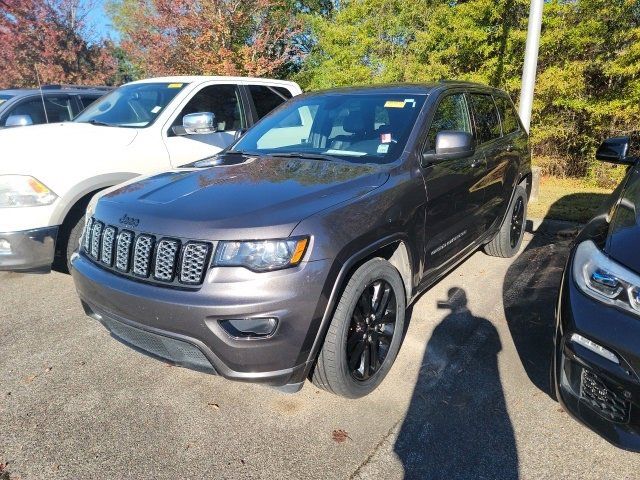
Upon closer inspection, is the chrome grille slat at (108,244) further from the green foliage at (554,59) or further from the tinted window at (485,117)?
the green foliage at (554,59)

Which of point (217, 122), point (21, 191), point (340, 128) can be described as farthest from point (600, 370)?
point (217, 122)

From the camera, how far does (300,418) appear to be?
2.58m

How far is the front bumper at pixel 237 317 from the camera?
2.12m

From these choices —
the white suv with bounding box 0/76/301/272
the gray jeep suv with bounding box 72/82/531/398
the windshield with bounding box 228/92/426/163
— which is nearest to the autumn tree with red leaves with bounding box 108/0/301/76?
the white suv with bounding box 0/76/301/272

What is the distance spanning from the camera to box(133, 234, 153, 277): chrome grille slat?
7.63ft

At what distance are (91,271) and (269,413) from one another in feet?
4.12

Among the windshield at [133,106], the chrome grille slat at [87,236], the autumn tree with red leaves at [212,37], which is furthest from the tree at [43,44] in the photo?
the chrome grille slat at [87,236]

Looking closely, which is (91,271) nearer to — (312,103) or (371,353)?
(371,353)

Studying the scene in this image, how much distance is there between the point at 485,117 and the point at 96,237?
131 inches

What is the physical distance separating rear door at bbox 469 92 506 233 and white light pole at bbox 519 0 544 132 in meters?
3.01

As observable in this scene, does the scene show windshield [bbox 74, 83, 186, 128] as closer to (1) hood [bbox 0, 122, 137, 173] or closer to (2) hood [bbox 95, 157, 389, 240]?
(1) hood [bbox 0, 122, 137, 173]

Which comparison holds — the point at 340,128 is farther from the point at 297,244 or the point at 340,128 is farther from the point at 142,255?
the point at 142,255

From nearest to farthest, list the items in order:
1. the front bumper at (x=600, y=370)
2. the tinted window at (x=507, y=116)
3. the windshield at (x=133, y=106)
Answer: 1. the front bumper at (x=600, y=370)
2. the tinted window at (x=507, y=116)
3. the windshield at (x=133, y=106)

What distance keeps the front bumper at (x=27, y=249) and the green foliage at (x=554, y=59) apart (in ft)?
26.8
